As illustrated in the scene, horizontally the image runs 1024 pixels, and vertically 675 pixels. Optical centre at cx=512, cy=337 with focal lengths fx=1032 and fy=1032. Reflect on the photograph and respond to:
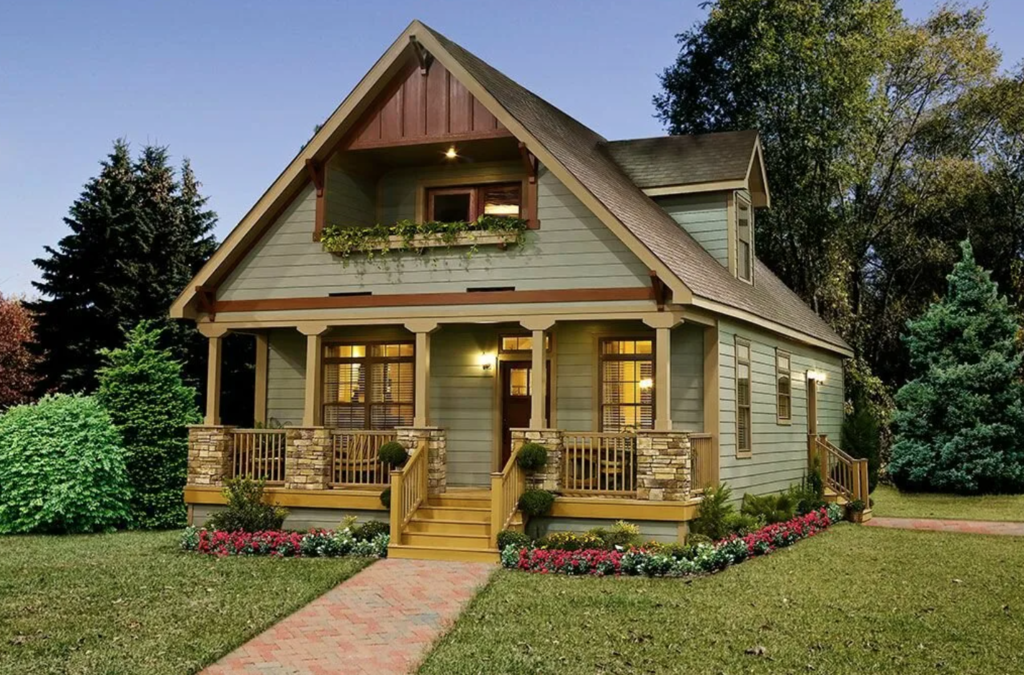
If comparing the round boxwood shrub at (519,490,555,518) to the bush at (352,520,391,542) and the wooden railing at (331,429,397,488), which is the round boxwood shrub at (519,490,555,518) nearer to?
the bush at (352,520,391,542)

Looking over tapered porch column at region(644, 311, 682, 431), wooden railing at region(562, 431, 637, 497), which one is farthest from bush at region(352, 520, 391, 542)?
tapered porch column at region(644, 311, 682, 431)

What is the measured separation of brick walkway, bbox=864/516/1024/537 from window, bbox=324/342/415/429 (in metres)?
9.07

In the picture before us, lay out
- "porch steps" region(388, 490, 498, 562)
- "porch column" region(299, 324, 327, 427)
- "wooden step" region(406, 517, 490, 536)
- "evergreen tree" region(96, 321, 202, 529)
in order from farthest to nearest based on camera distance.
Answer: "evergreen tree" region(96, 321, 202, 529), "porch column" region(299, 324, 327, 427), "wooden step" region(406, 517, 490, 536), "porch steps" region(388, 490, 498, 562)

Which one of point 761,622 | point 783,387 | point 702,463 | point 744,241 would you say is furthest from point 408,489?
point 783,387

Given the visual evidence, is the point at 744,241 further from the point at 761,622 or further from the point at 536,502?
the point at 761,622

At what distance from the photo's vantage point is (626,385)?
16.6 m

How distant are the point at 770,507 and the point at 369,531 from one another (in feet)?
21.8

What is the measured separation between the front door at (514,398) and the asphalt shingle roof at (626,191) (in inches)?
126

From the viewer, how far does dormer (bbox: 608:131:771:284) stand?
18.8 metres

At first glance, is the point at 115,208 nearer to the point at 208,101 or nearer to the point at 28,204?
the point at 208,101

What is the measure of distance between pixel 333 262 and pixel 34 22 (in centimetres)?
1364

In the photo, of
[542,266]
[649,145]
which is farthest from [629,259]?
[649,145]

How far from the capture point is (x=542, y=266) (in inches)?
615

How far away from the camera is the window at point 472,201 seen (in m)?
17.3
